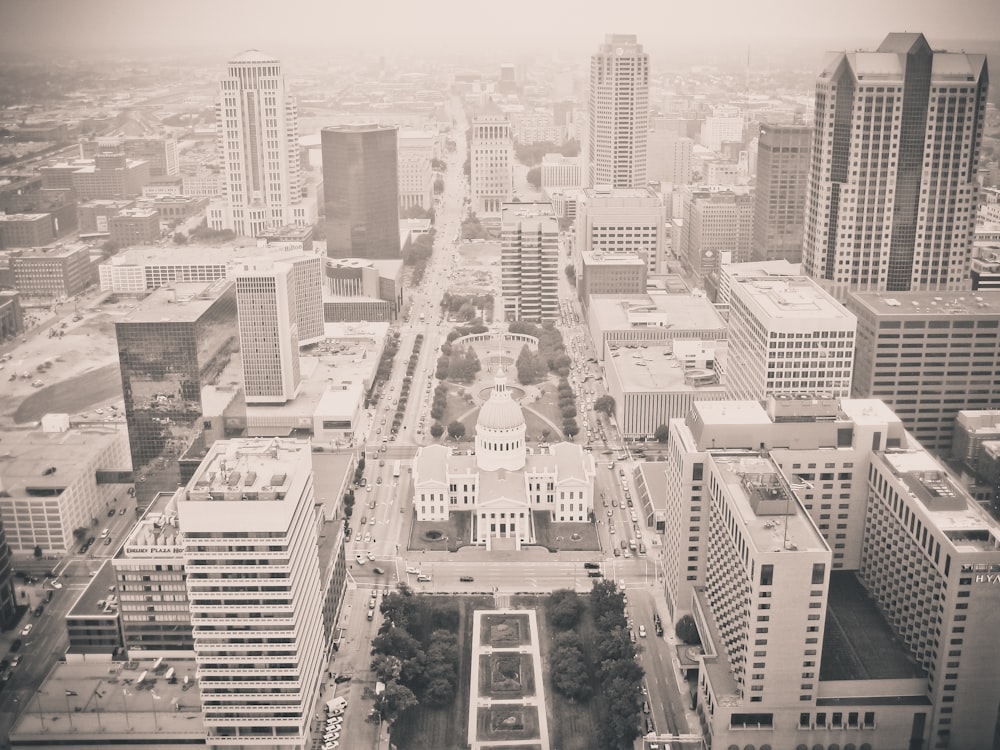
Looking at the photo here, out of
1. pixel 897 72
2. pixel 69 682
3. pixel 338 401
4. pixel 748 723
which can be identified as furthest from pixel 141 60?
pixel 748 723

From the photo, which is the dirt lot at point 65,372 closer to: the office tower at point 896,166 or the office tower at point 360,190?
the office tower at point 360,190

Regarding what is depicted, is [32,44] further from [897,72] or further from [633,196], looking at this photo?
[633,196]

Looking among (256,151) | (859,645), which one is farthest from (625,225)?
(859,645)

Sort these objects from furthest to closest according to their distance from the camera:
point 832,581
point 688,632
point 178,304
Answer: point 178,304
point 688,632
point 832,581

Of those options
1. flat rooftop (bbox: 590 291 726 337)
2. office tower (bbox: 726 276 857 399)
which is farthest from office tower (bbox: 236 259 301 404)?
office tower (bbox: 726 276 857 399)

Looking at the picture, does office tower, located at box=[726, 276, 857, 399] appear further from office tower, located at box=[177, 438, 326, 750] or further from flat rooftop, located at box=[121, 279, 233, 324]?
flat rooftop, located at box=[121, 279, 233, 324]

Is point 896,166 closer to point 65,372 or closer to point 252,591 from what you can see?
point 252,591
